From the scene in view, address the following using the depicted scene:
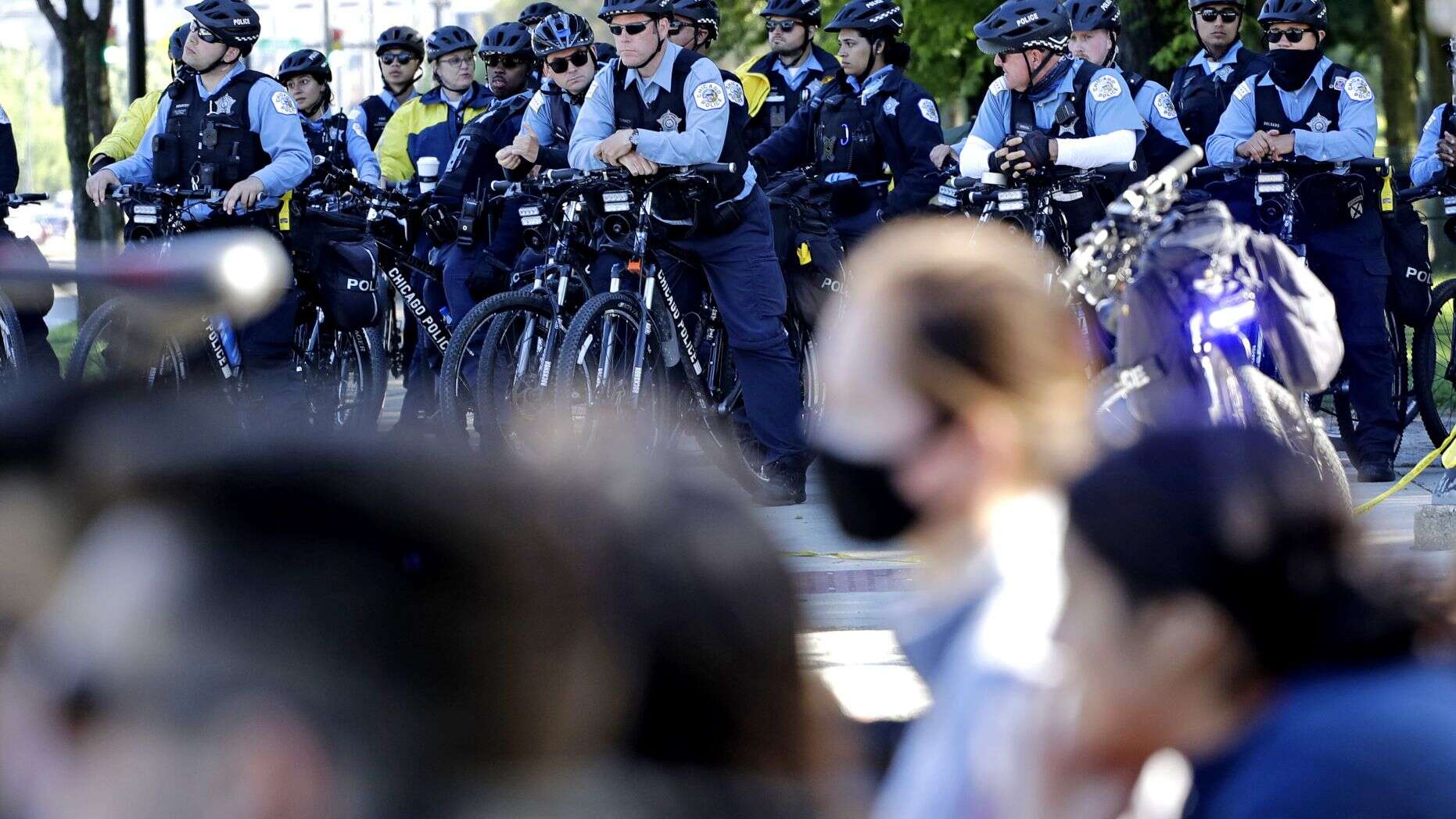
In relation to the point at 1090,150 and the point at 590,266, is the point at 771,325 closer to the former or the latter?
the point at 590,266

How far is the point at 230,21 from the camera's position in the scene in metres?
9.80

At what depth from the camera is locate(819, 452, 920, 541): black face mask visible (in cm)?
284

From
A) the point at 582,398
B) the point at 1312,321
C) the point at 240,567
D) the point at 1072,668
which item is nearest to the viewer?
the point at 240,567

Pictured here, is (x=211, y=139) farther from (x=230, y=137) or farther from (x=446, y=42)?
(x=446, y=42)

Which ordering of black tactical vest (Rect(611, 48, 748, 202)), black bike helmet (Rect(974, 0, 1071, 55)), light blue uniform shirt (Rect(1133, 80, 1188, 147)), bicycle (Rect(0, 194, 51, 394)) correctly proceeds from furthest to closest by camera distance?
light blue uniform shirt (Rect(1133, 80, 1188, 147)) → black bike helmet (Rect(974, 0, 1071, 55)) → black tactical vest (Rect(611, 48, 748, 202)) → bicycle (Rect(0, 194, 51, 394))

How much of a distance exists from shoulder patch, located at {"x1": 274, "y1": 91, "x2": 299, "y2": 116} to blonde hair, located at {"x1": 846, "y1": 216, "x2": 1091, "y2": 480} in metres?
7.27

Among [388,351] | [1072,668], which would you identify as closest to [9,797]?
[1072,668]

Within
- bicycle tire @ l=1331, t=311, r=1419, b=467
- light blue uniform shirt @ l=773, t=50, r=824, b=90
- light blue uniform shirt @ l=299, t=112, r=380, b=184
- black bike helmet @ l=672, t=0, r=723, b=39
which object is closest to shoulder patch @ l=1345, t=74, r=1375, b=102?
bicycle tire @ l=1331, t=311, r=1419, b=467

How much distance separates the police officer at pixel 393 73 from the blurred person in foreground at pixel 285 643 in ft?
43.7

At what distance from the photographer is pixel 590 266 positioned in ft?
30.8

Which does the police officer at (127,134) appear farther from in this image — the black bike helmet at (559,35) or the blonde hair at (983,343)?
the blonde hair at (983,343)

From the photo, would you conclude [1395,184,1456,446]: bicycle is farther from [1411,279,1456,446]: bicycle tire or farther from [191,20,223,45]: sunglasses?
[191,20,223,45]: sunglasses

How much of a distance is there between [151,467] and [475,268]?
1028 cm

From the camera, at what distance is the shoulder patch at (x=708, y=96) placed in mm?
8656
